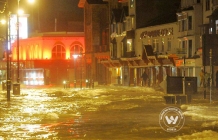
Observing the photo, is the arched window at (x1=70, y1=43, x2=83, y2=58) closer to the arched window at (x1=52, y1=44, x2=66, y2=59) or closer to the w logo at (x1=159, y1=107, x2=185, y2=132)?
the arched window at (x1=52, y1=44, x2=66, y2=59)

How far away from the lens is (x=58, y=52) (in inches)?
3595

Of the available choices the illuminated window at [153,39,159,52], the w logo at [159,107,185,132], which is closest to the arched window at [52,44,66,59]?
the illuminated window at [153,39,159,52]

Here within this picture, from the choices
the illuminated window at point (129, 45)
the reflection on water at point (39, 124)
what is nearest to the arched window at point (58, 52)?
the illuminated window at point (129, 45)

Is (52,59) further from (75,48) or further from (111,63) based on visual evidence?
(111,63)

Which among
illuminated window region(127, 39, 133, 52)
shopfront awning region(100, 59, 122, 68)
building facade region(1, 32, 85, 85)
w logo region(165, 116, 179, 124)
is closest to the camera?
w logo region(165, 116, 179, 124)

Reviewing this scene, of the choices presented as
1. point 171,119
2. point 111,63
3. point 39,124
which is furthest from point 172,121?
point 111,63

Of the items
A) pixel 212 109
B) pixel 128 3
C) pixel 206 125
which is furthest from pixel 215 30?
pixel 206 125

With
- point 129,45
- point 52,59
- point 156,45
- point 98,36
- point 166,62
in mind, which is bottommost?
point 166,62

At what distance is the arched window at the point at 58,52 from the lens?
91.1 meters

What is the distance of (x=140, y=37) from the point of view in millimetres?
70875

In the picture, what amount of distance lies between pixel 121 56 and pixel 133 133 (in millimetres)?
60355

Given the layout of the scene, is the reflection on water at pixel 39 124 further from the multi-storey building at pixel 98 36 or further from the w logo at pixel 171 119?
the multi-storey building at pixel 98 36

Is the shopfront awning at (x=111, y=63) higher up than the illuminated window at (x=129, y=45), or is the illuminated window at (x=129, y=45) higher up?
the illuminated window at (x=129, y=45)

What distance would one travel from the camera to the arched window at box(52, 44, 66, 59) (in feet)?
299
